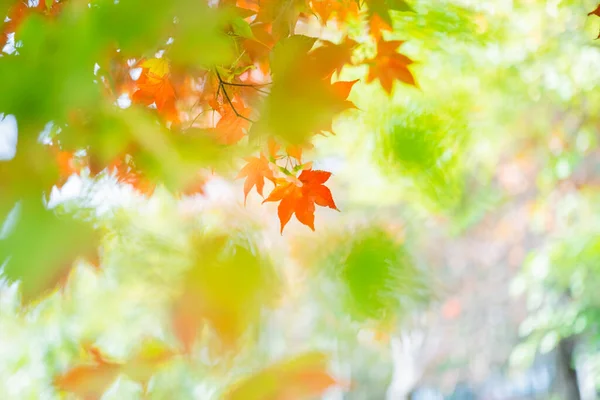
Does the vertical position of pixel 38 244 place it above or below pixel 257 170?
below

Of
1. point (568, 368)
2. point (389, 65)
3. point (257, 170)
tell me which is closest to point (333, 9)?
point (389, 65)

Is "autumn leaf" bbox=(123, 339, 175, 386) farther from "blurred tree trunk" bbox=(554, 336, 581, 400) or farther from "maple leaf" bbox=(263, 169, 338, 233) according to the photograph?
"blurred tree trunk" bbox=(554, 336, 581, 400)

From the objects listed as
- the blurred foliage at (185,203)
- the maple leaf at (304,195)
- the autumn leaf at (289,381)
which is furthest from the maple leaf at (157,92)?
the autumn leaf at (289,381)

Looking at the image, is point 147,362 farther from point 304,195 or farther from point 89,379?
point 304,195

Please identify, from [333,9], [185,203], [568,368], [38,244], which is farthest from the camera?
[568,368]

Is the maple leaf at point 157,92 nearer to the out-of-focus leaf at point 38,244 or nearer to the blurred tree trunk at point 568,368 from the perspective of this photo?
the out-of-focus leaf at point 38,244

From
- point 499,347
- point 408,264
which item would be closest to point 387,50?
point 408,264

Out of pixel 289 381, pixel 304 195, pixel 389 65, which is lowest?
pixel 289 381

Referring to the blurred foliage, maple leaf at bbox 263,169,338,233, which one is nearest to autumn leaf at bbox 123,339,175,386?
the blurred foliage
